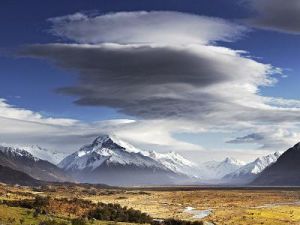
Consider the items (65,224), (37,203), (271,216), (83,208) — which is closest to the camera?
(65,224)

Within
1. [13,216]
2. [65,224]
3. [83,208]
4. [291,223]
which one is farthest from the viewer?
[291,223]

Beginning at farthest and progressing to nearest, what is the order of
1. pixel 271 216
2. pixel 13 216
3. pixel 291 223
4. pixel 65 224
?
pixel 271 216
pixel 291 223
pixel 13 216
pixel 65 224

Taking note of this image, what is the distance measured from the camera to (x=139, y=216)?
2662 inches

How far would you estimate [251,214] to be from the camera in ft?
312

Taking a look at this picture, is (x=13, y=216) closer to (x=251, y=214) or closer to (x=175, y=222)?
(x=175, y=222)

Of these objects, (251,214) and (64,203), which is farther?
(251,214)

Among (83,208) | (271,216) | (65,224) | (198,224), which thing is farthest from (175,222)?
(271,216)

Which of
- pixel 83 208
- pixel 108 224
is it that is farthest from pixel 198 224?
pixel 108 224

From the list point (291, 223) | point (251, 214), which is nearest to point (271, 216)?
point (251, 214)

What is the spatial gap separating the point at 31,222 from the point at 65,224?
325 cm

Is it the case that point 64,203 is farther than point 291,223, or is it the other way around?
point 291,223

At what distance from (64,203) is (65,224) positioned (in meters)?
28.7

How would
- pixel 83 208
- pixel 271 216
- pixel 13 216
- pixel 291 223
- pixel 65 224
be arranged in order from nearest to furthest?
1. pixel 65 224
2. pixel 13 216
3. pixel 83 208
4. pixel 291 223
5. pixel 271 216

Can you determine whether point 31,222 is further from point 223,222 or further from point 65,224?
point 223,222
